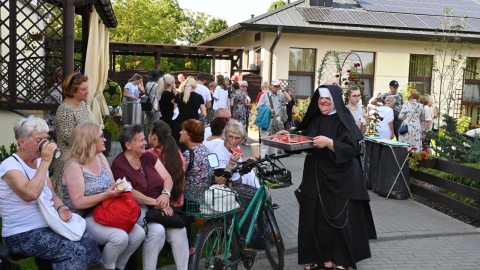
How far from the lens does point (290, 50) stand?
22.1 m

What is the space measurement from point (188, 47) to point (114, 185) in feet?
63.1

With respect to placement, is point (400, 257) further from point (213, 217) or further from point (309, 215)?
point (213, 217)

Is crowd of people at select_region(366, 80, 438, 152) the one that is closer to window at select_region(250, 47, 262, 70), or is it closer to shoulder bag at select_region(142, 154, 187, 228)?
shoulder bag at select_region(142, 154, 187, 228)

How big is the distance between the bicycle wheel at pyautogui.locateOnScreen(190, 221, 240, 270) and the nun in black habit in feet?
3.34

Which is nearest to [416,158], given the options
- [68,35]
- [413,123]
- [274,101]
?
[413,123]

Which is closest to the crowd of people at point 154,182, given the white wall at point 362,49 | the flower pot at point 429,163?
the flower pot at point 429,163

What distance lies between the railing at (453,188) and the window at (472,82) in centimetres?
1635

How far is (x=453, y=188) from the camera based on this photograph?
28.1ft

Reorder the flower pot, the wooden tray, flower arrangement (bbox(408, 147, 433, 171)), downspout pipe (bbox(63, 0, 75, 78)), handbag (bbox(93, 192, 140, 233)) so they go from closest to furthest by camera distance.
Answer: handbag (bbox(93, 192, 140, 233)) → the wooden tray → downspout pipe (bbox(63, 0, 75, 78)) → the flower pot → flower arrangement (bbox(408, 147, 433, 171))

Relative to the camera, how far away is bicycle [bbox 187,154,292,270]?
4.98m

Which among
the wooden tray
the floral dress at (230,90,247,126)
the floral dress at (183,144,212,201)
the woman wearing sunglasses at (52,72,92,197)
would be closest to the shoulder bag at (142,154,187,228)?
the floral dress at (183,144,212,201)

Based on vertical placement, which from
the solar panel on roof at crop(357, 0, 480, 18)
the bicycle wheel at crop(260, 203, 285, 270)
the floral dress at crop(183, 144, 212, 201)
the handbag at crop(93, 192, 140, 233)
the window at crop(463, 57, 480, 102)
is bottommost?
the bicycle wheel at crop(260, 203, 285, 270)

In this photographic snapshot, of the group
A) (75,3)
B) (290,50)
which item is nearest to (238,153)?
(75,3)

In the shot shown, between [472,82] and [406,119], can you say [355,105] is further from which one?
[472,82]
